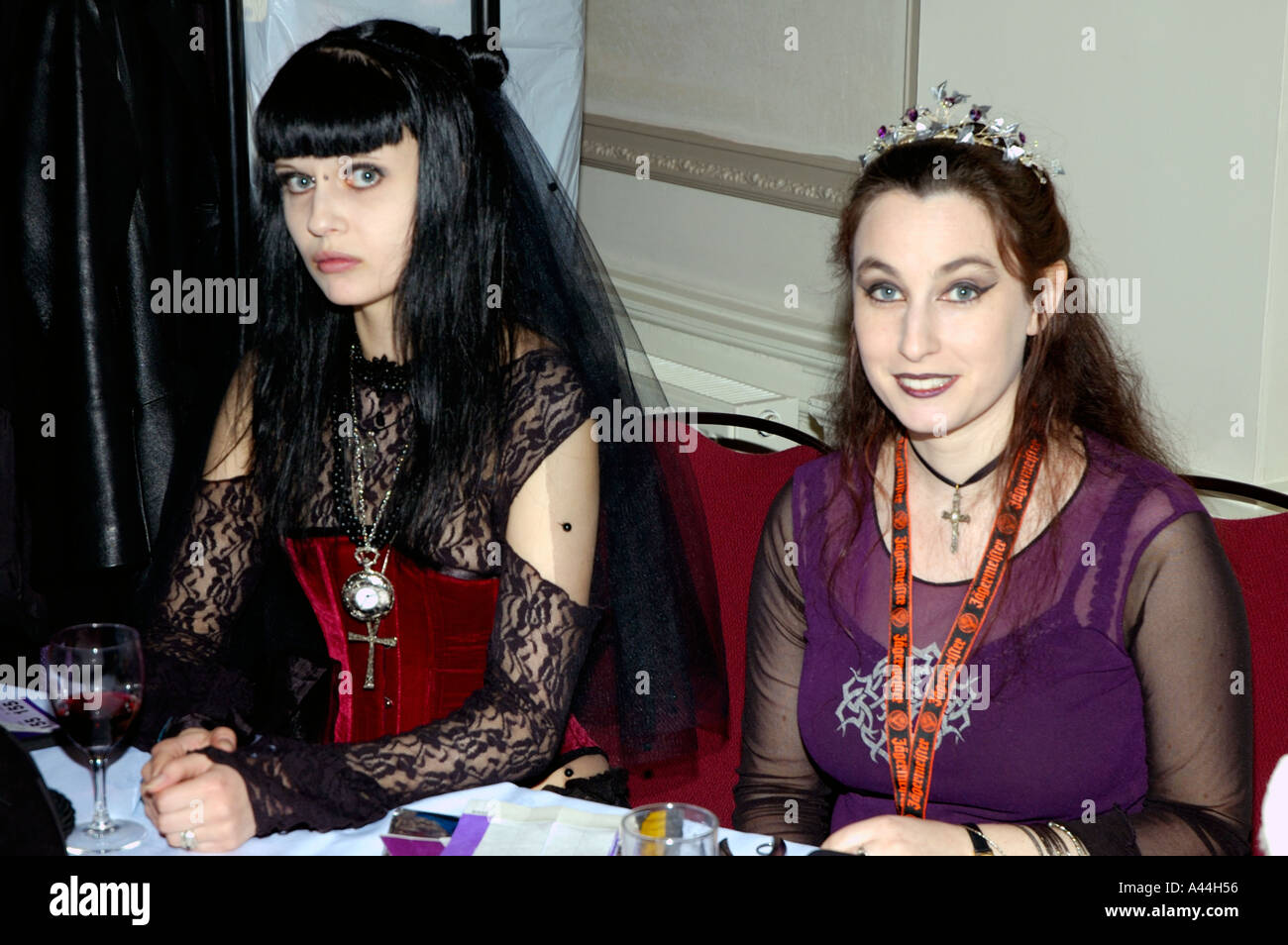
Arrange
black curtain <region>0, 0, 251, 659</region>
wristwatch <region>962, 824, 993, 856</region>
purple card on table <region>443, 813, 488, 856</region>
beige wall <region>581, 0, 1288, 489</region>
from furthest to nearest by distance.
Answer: black curtain <region>0, 0, 251, 659</region> → beige wall <region>581, 0, 1288, 489</region> → wristwatch <region>962, 824, 993, 856</region> → purple card on table <region>443, 813, 488, 856</region>

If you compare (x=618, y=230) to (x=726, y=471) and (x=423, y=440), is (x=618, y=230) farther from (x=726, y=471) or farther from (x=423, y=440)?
(x=423, y=440)

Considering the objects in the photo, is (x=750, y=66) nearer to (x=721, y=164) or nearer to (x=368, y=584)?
(x=721, y=164)

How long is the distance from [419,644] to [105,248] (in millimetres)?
1149

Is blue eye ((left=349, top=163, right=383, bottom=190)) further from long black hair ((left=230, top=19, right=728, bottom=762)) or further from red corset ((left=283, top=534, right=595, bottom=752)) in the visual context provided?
red corset ((left=283, top=534, right=595, bottom=752))

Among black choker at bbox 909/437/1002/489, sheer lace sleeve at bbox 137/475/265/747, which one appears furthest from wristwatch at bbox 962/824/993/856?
sheer lace sleeve at bbox 137/475/265/747

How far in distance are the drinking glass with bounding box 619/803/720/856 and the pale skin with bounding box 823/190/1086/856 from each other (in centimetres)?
69

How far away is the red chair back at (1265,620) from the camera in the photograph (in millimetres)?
2002

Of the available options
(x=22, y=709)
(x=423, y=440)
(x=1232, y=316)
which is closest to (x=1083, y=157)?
(x=1232, y=316)

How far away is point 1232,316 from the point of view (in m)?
2.65

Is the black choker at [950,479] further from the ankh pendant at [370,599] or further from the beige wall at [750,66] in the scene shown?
the beige wall at [750,66]

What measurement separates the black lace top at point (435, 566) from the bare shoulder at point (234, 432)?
3 centimetres

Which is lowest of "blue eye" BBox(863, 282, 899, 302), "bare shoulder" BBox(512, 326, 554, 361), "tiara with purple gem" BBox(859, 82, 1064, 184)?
"bare shoulder" BBox(512, 326, 554, 361)

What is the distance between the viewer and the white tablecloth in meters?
1.59

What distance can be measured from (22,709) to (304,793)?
0.46m
